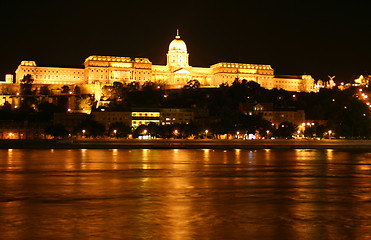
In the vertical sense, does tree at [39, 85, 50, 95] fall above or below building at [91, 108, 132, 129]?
above

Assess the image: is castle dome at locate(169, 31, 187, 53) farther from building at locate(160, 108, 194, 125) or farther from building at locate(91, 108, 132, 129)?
building at locate(91, 108, 132, 129)

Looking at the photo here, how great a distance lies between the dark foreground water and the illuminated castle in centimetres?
8522

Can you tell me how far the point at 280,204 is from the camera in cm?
1427

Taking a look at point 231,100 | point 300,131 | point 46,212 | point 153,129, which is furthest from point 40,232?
point 231,100

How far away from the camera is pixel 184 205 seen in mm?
14141

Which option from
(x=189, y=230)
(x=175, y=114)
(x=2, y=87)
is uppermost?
(x=2, y=87)

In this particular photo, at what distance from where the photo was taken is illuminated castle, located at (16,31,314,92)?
356 ft

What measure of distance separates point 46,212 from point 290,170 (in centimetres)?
1494

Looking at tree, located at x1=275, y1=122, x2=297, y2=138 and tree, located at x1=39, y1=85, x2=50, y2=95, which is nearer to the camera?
tree, located at x1=275, y1=122, x2=297, y2=138

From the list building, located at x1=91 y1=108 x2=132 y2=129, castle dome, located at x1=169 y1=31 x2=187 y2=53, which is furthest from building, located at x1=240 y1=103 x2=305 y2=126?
castle dome, located at x1=169 y1=31 x2=187 y2=53

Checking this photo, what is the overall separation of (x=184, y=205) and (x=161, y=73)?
346 feet

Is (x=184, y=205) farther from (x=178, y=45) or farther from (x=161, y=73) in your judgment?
(x=178, y=45)

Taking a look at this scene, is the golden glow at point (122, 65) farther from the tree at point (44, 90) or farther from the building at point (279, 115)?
the building at point (279, 115)

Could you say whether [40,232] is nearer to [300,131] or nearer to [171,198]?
[171,198]
